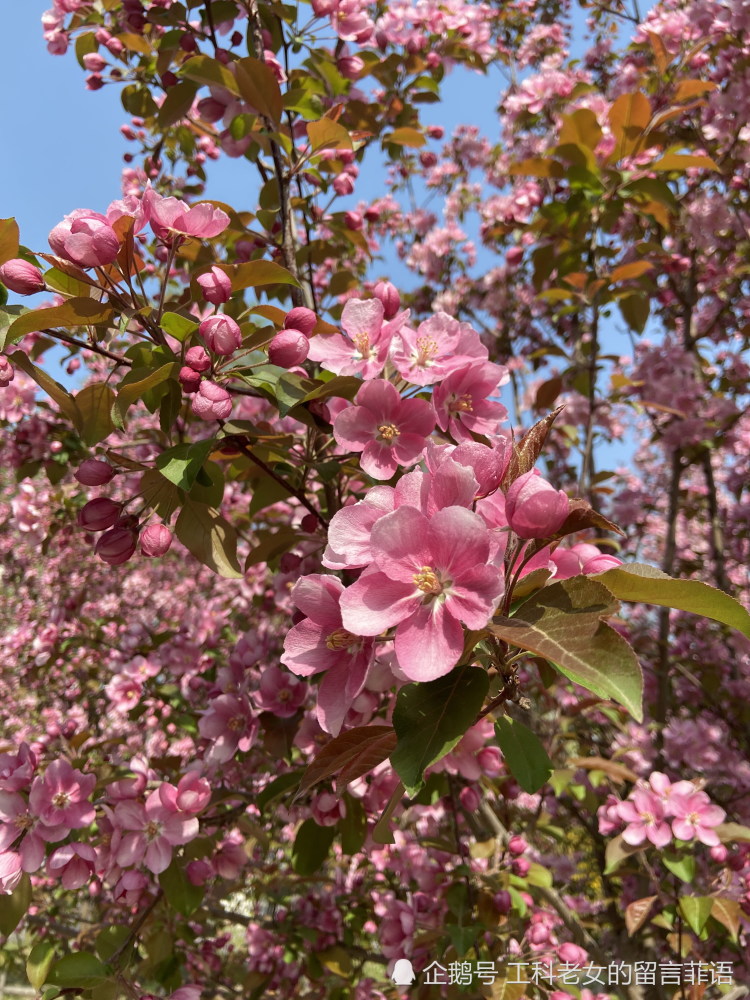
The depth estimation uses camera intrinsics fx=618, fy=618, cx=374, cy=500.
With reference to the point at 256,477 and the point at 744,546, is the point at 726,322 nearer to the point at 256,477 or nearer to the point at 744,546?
the point at 744,546

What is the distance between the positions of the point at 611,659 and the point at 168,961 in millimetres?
1714

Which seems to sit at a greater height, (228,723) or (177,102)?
(177,102)

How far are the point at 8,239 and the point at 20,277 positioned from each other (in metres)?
0.06

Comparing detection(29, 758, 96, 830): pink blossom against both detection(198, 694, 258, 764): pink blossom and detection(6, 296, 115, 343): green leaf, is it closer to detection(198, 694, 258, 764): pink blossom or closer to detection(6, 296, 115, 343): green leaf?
detection(198, 694, 258, 764): pink blossom

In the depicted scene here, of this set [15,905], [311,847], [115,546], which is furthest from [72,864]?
[115,546]

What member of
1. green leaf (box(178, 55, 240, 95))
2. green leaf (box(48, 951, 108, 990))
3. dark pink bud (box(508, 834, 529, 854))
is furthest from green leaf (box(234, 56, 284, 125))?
dark pink bud (box(508, 834, 529, 854))

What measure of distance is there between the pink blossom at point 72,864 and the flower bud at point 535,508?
116 cm

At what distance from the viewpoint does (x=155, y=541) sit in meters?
1.02

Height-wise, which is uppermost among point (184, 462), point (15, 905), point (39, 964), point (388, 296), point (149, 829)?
point (388, 296)

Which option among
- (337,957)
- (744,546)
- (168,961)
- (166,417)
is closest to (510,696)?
(166,417)

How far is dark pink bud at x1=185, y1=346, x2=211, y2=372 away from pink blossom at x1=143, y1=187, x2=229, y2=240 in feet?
0.72

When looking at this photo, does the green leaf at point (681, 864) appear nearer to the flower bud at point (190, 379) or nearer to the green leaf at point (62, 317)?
the flower bud at point (190, 379)

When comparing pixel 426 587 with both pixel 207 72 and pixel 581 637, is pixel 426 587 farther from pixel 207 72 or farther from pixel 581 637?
pixel 207 72

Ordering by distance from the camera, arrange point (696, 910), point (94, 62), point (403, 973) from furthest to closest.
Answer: point (94, 62) < point (696, 910) < point (403, 973)
